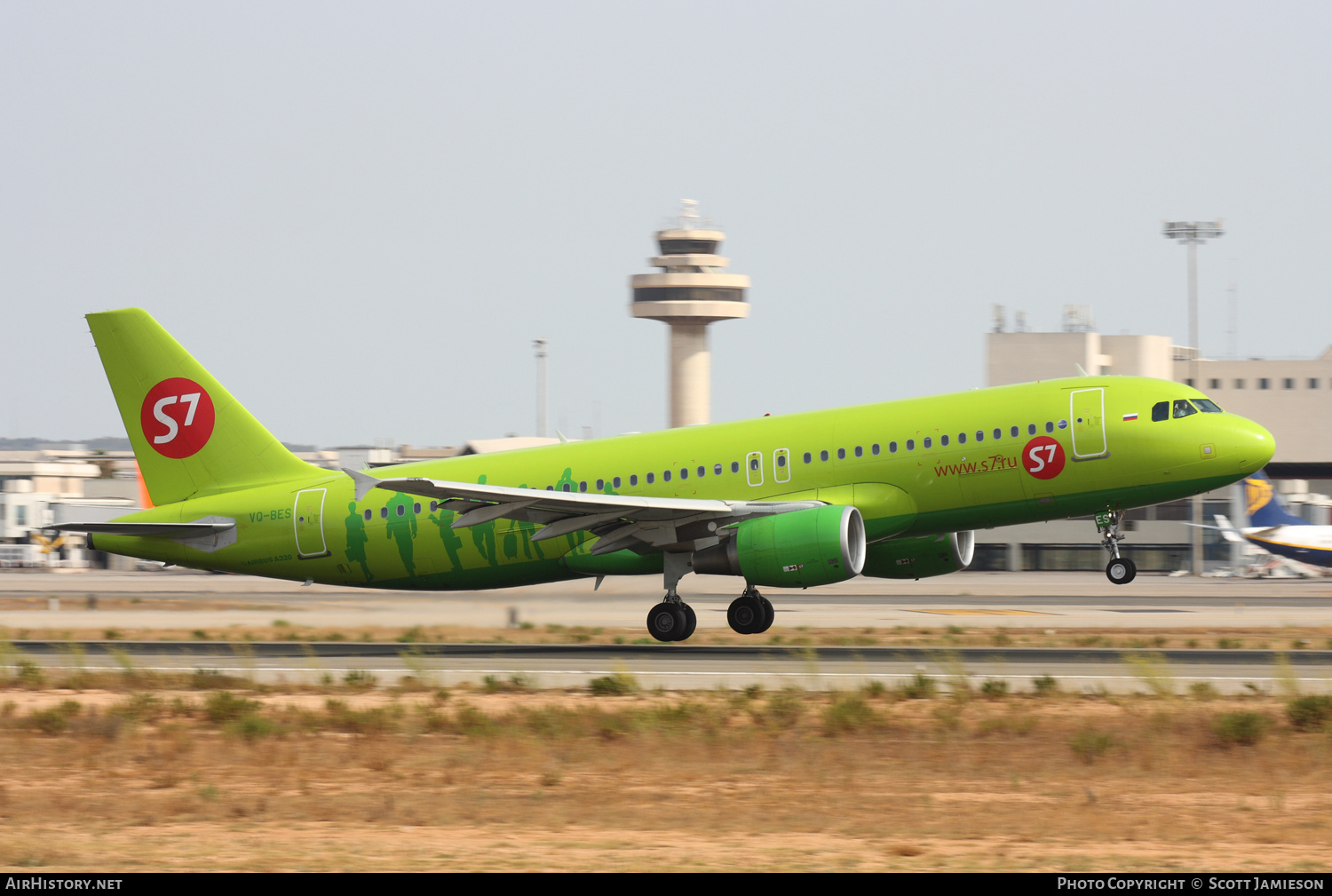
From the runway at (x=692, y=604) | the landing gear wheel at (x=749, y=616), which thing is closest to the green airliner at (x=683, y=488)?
the landing gear wheel at (x=749, y=616)

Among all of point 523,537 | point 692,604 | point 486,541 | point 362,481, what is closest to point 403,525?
point 486,541

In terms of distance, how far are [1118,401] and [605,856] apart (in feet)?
62.6

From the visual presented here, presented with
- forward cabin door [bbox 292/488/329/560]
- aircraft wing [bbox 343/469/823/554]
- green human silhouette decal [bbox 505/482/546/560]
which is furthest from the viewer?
forward cabin door [bbox 292/488/329/560]

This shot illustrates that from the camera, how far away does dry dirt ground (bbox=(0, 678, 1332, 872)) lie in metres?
12.0

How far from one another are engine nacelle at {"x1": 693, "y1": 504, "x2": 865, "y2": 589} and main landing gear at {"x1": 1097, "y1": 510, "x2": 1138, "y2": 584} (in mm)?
4807

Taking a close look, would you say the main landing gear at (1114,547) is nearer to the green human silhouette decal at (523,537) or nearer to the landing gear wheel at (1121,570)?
the landing gear wheel at (1121,570)

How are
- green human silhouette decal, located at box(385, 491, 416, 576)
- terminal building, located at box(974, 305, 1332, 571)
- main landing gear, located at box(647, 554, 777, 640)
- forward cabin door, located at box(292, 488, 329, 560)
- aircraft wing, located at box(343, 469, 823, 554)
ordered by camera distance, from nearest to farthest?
aircraft wing, located at box(343, 469, 823, 554)
main landing gear, located at box(647, 554, 777, 640)
green human silhouette decal, located at box(385, 491, 416, 576)
forward cabin door, located at box(292, 488, 329, 560)
terminal building, located at box(974, 305, 1332, 571)

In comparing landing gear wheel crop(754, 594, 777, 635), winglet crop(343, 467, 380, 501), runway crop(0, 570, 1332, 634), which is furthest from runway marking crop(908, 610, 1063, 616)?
winglet crop(343, 467, 380, 501)

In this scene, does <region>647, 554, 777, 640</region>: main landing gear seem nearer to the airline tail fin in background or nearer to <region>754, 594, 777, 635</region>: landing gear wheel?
<region>754, 594, 777, 635</region>: landing gear wheel

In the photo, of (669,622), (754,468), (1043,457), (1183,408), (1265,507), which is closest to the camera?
(1043,457)

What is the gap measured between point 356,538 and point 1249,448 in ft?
61.3

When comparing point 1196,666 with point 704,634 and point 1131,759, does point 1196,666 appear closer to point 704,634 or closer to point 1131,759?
point 1131,759

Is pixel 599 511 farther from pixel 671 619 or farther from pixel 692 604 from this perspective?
pixel 692 604

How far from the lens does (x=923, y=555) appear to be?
31.0m
